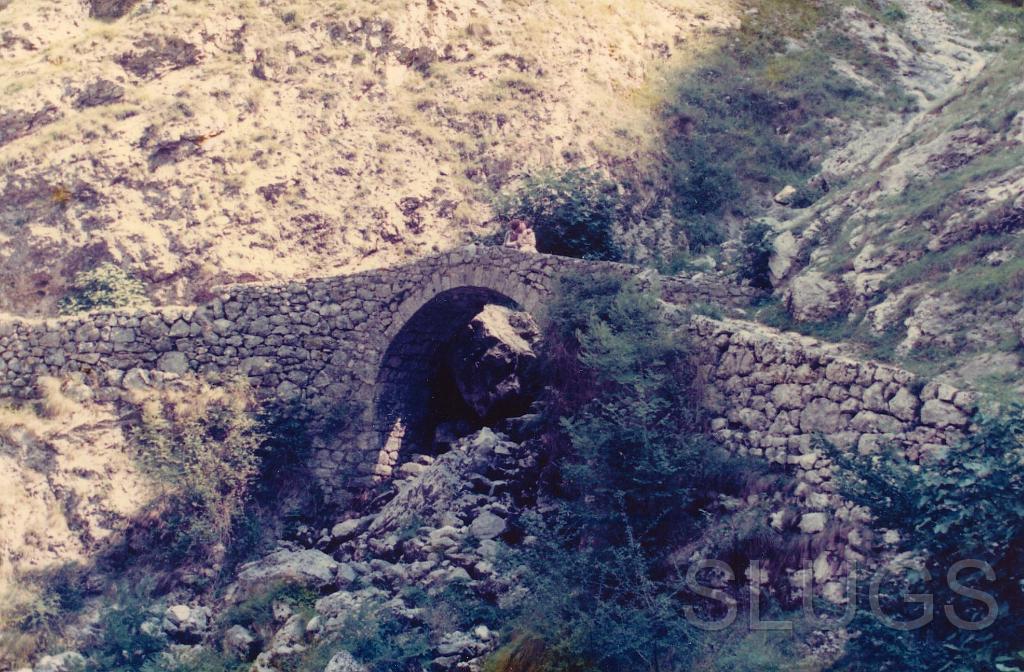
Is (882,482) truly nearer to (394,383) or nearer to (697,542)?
(697,542)

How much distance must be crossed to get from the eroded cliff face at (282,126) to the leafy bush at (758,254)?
17.5ft

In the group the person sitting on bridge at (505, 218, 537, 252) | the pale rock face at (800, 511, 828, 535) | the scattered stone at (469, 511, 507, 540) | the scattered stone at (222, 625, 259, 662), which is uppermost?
the pale rock face at (800, 511, 828, 535)

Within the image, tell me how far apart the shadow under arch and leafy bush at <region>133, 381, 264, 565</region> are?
174 cm

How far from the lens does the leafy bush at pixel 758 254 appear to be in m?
13.9

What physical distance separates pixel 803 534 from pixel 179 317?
901cm

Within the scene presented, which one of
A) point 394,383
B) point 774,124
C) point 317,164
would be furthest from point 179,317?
point 774,124

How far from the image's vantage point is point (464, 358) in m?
15.5

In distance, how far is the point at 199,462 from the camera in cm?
1406

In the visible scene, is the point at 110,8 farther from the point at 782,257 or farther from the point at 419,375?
the point at 782,257

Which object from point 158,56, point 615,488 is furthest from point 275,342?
point 158,56

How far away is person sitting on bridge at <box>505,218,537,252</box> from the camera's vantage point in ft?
48.2

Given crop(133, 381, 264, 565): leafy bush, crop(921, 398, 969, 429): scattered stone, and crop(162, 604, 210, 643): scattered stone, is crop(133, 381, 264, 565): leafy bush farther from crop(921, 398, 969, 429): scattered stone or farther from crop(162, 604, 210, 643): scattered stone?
crop(921, 398, 969, 429): scattered stone

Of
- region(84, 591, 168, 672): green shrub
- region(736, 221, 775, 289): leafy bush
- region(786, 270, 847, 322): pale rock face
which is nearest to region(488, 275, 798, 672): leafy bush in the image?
region(786, 270, 847, 322): pale rock face

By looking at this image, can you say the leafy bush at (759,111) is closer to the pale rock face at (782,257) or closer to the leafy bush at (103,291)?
the pale rock face at (782,257)
